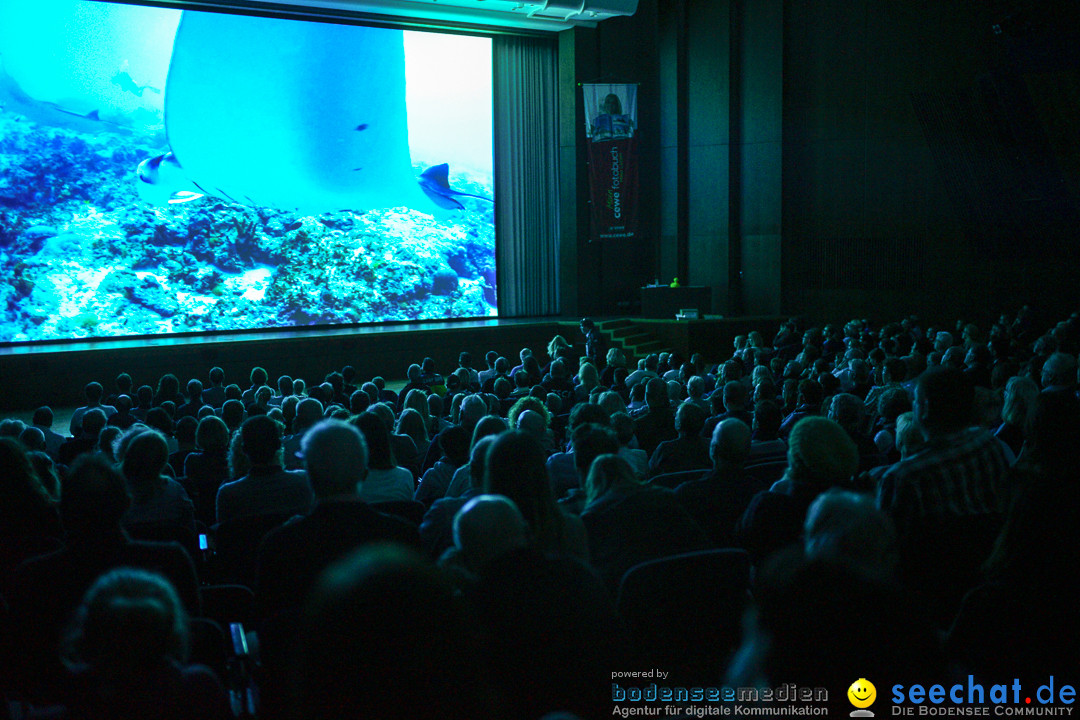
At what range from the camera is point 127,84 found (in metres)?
12.3

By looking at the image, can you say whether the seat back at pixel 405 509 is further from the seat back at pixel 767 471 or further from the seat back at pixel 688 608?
the seat back at pixel 767 471

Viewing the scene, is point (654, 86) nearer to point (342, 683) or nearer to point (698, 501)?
point (698, 501)

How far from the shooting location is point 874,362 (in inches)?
322

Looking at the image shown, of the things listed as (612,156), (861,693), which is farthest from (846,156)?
(861,693)

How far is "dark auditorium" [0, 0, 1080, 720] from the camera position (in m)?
1.77

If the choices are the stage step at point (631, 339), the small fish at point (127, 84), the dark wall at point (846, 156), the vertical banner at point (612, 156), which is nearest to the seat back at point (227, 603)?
the stage step at point (631, 339)

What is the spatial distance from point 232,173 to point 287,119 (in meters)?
1.29

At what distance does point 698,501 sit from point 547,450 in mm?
1686

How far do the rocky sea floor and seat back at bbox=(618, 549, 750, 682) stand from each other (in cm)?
1170

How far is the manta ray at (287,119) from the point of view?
12961 millimetres

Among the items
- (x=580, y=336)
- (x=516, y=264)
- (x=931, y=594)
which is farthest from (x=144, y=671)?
(x=516, y=264)

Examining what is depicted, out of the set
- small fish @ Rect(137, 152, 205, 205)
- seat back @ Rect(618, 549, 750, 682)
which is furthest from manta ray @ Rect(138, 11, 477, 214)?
seat back @ Rect(618, 549, 750, 682)

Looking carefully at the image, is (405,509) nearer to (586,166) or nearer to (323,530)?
(323,530)

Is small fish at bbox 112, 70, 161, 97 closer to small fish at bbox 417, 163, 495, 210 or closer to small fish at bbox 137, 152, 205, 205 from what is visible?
small fish at bbox 137, 152, 205, 205
